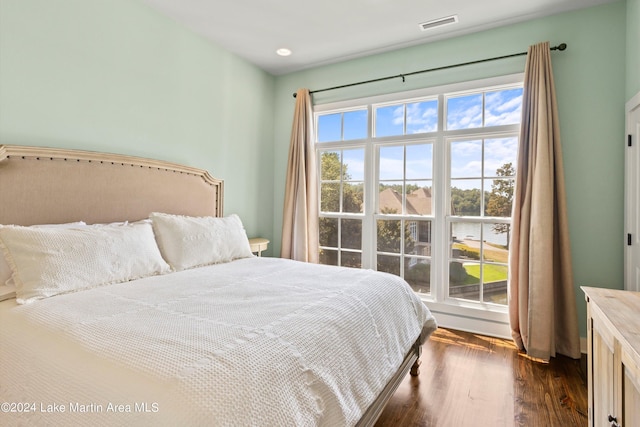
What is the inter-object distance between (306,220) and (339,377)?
252 cm

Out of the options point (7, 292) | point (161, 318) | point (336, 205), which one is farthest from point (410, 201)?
point (7, 292)

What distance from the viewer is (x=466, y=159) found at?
3160mm

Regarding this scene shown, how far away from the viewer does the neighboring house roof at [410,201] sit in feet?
11.0

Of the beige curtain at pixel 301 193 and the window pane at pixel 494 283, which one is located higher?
the beige curtain at pixel 301 193

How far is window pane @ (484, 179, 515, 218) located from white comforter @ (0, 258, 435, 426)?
1768mm

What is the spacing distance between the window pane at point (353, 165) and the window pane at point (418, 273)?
1.06m

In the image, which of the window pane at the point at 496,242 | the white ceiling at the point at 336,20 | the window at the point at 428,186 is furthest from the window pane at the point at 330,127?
the window pane at the point at 496,242

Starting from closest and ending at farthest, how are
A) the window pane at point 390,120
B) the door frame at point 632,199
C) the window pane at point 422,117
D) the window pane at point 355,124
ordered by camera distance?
the door frame at point 632,199 → the window pane at point 422,117 → the window pane at point 390,120 → the window pane at point 355,124

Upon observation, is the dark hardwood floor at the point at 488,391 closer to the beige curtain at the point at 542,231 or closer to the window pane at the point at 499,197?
the beige curtain at the point at 542,231

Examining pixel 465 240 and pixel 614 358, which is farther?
pixel 465 240

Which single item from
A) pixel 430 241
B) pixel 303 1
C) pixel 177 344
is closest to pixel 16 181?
pixel 177 344

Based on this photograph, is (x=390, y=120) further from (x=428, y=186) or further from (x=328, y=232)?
(x=328, y=232)

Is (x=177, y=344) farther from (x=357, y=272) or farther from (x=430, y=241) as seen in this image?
(x=430, y=241)

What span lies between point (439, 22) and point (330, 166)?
68.9 inches
